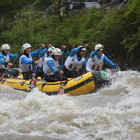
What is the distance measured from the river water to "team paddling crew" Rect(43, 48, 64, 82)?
124 centimetres

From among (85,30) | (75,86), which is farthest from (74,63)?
(85,30)

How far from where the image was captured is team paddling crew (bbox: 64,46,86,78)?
1287cm

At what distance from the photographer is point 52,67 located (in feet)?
37.0

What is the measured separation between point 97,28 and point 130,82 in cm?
898

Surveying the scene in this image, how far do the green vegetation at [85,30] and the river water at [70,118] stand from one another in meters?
8.51

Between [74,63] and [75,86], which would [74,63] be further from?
[75,86]

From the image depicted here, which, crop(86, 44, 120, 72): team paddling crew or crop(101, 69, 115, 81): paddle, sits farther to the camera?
crop(86, 44, 120, 72): team paddling crew

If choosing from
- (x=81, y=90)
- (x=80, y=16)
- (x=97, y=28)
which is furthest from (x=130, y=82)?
(x=80, y=16)

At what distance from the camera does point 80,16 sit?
2758 cm

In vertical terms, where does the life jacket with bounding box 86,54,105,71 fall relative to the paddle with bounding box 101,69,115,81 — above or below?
above

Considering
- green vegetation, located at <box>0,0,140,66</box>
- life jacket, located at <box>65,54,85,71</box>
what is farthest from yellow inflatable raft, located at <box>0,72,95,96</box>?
green vegetation, located at <box>0,0,140,66</box>

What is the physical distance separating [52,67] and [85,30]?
1240 centimetres

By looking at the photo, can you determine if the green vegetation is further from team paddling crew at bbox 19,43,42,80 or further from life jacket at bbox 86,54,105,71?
team paddling crew at bbox 19,43,42,80

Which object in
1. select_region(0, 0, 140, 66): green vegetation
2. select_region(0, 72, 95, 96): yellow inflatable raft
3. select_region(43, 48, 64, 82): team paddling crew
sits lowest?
select_region(0, 72, 95, 96): yellow inflatable raft
